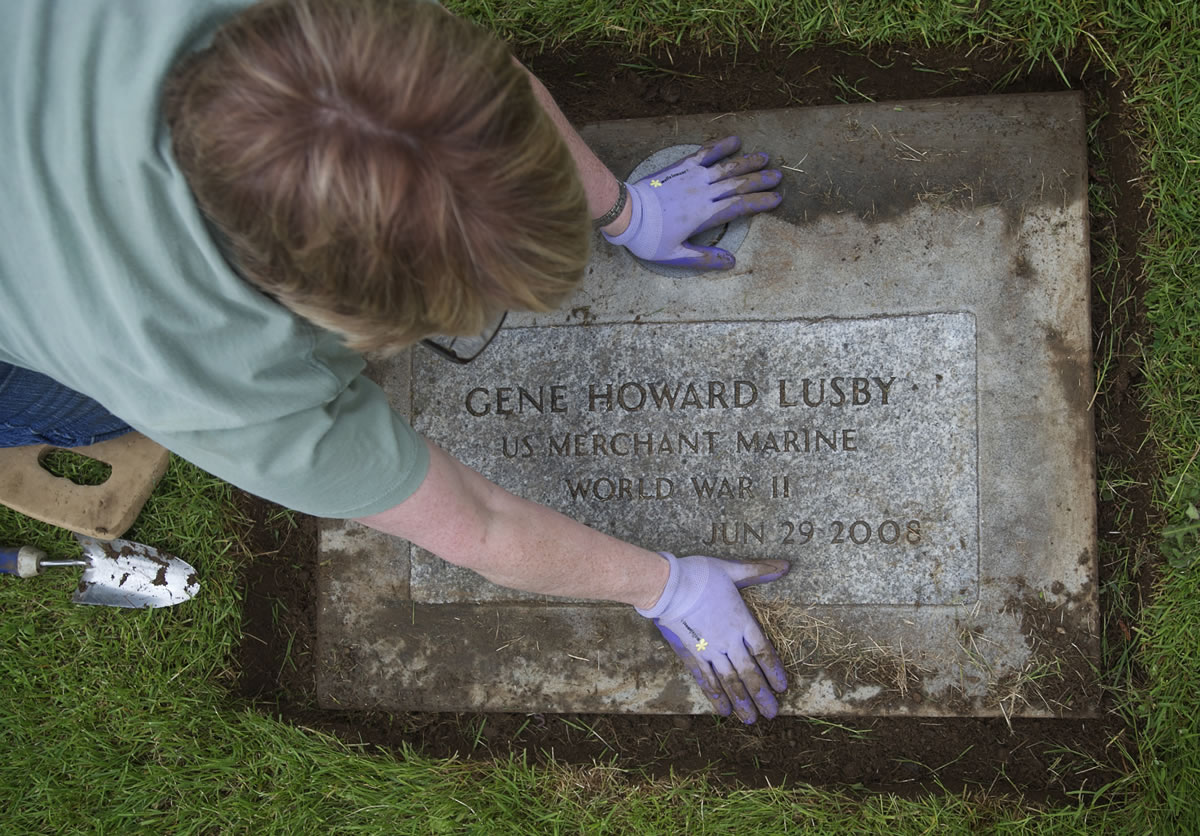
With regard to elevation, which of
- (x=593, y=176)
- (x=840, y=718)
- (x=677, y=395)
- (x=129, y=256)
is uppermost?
(x=129, y=256)

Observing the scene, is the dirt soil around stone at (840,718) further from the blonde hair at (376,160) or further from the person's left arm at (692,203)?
the blonde hair at (376,160)

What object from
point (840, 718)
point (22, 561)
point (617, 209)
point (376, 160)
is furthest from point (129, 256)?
point (840, 718)

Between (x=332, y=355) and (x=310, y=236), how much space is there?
421mm

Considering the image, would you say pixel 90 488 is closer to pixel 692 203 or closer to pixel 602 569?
pixel 602 569

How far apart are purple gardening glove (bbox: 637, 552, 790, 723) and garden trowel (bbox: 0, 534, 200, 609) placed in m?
1.52

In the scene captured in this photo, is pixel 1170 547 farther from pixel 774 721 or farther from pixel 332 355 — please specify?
pixel 332 355

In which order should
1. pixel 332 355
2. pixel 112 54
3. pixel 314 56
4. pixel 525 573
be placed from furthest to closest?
pixel 525 573 → pixel 332 355 → pixel 112 54 → pixel 314 56

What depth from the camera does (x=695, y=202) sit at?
231cm

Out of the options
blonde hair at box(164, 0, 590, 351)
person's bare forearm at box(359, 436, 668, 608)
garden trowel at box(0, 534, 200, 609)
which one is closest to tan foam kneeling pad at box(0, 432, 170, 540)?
garden trowel at box(0, 534, 200, 609)

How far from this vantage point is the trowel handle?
265 centimetres

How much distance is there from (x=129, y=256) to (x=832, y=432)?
5.62ft

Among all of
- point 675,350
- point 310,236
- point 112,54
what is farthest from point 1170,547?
point 112,54

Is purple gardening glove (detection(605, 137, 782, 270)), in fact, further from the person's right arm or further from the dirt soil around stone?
the person's right arm

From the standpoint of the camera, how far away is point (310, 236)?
1.08 meters
